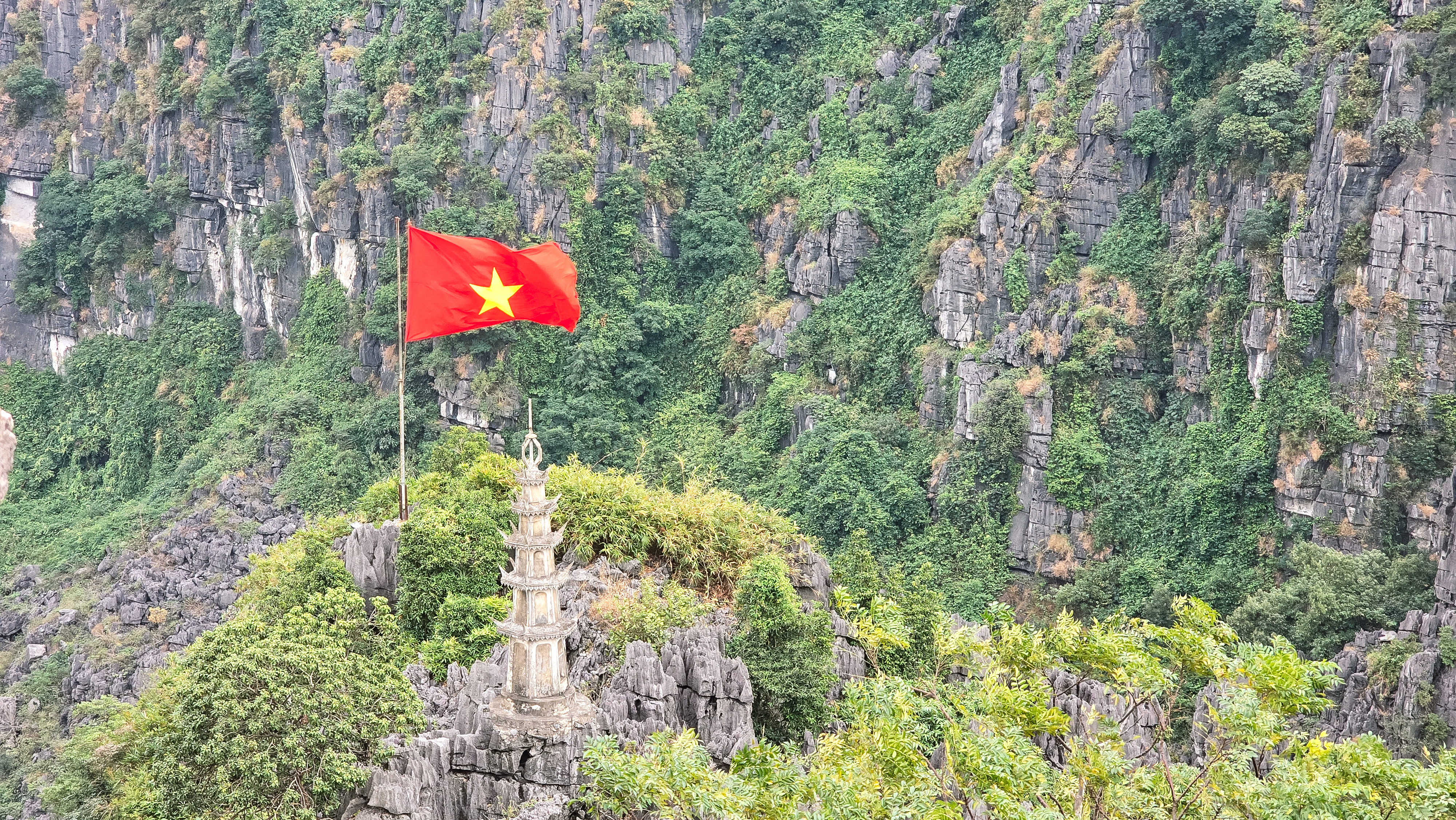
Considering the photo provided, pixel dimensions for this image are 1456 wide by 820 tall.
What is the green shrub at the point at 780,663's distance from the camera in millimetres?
24469

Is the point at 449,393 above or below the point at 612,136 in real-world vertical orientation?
below

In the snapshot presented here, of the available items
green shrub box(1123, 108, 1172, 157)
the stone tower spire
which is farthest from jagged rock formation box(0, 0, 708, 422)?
the stone tower spire

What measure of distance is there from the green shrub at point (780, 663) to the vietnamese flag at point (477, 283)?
18.9 ft

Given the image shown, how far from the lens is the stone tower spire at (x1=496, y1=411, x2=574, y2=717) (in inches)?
859

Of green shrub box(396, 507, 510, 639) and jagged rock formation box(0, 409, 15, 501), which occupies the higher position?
green shrub box(396, 507, 510, 639)

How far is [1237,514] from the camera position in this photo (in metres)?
41.4

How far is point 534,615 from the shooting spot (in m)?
21.9

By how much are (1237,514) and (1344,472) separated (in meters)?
3.21

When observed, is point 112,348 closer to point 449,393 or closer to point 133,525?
point 133,525

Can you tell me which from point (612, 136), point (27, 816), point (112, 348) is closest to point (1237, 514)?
point (612, 136)

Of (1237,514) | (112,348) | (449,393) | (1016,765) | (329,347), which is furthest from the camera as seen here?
(112,348)

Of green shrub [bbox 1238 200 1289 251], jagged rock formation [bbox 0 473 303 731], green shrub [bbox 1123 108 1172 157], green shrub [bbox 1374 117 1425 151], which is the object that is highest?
green shrub [bbox 1123 108 1172 157]

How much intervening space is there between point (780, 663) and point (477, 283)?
26.9 ft

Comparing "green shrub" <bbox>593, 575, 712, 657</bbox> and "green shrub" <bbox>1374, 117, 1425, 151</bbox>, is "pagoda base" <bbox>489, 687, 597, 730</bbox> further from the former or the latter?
"green shrub" <bbox>1374, 117, 1425, 151</bbox>
